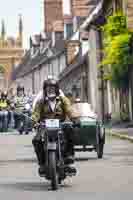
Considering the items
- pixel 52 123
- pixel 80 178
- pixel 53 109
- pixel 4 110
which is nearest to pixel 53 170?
pixel 52 123

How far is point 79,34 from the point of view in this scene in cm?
7594

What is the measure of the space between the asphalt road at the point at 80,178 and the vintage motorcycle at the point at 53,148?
231 millimetres

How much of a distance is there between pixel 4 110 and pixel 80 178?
2528 cm

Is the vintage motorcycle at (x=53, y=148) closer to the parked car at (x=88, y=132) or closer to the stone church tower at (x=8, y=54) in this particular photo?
the parked car at (x=88, y=132)

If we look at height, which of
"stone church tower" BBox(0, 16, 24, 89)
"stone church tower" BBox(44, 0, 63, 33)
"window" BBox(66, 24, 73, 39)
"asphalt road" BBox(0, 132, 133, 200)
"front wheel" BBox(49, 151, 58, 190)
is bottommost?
"stone church tower" BBox(0, 16, 24, 89)

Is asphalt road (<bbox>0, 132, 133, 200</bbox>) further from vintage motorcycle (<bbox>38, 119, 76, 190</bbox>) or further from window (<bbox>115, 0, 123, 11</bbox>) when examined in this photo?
window (<bbox>115, 0, 123, 11</bbox>)

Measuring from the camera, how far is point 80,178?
49.4 ft

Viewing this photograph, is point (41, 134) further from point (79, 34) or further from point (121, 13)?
point (79, 34)

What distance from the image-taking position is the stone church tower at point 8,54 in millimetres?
170125

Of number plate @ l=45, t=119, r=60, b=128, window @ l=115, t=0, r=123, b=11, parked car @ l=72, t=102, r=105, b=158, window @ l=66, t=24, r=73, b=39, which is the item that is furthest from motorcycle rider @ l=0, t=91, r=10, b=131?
window @ l=66, t=24, r=73, b=39

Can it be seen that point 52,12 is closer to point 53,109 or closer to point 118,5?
point 118,5

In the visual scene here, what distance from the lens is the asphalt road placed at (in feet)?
40.8

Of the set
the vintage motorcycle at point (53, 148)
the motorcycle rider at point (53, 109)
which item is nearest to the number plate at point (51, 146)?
the vintage motorcycle at point (53, 148)

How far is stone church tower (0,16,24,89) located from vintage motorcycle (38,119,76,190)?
506ft
